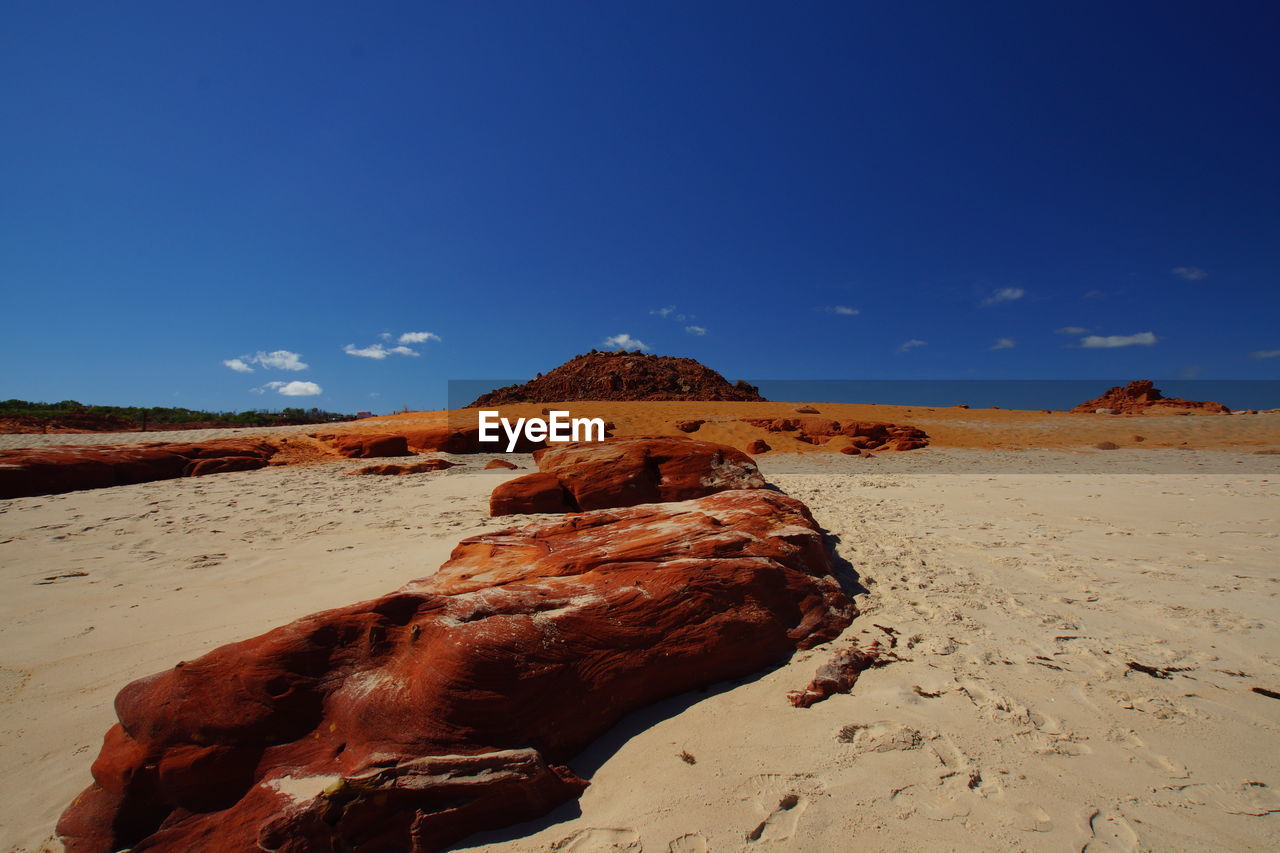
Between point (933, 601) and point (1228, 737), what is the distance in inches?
63.7

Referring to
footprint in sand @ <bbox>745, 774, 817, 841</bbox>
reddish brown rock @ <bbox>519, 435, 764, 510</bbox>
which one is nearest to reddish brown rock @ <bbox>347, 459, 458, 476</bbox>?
reddish brown rock @ <bbox>519, 435, 764, 510</bbox>

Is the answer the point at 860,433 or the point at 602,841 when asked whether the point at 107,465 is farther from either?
the point at 860,433

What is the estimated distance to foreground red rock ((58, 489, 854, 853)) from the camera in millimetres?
2014

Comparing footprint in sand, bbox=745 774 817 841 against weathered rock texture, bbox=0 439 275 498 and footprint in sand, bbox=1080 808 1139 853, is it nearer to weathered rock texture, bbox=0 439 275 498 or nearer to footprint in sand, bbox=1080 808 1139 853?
footprint in sand, bbox=1080 808 1139 853

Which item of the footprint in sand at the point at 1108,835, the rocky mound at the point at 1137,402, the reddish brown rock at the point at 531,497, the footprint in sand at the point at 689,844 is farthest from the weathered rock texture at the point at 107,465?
the rocky mound at the point at 1137,402

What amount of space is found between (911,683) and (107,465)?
14085 millimetres

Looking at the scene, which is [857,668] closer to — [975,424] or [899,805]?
[899,805]

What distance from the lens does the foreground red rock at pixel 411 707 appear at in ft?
6.61

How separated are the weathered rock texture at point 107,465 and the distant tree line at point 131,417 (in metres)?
15.4

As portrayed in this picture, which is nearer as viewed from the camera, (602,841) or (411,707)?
(602,841)

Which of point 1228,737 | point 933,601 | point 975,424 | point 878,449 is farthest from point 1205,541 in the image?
point 975,424

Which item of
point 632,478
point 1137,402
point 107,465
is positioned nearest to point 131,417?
point 107,465

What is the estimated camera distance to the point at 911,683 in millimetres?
2703

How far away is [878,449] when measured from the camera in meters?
16.4
